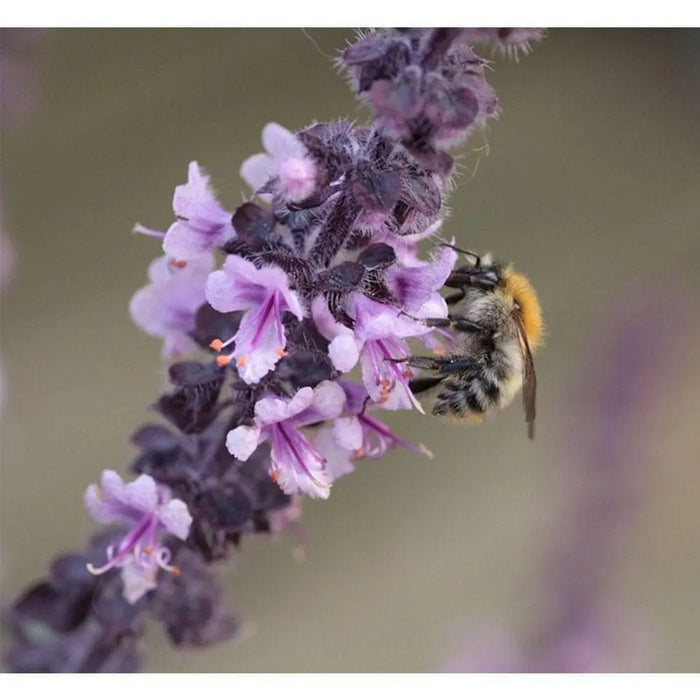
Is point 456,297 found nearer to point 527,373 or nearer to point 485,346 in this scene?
point 485,346

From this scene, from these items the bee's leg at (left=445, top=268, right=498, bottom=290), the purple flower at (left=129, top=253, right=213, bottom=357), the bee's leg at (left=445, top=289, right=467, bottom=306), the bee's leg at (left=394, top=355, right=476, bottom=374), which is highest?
the bee's leg at (left=445, top=268, right=498, bottom=290)

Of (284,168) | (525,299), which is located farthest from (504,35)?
(525,299)

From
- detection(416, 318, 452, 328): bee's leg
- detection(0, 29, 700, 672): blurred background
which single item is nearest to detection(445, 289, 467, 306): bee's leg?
detection(416, 318, 452, 328): bee's leg

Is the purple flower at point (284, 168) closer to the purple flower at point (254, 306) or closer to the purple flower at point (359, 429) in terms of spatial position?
the purple flower at point (254, 306)

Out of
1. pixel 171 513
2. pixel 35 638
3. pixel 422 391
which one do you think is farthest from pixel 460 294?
pixel 35 638

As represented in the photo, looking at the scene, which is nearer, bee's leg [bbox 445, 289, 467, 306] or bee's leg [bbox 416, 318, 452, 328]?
Answer: bee's leg [bbox 416, 318, 452, 328]

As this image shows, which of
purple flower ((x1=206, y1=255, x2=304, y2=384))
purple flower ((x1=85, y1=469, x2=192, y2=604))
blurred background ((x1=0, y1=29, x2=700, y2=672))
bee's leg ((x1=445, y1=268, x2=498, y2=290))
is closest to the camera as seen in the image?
purple flower ((x1=206, y1=255, x2=304, y2=384))

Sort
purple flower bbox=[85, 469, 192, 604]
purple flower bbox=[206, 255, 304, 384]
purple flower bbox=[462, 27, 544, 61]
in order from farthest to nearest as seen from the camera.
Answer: purple flower bbox=[85, 469, 192, 604]
purple flower bbox=[206, 255, 304, 384]
purple flower bbox=[462, 27, 544, 61]

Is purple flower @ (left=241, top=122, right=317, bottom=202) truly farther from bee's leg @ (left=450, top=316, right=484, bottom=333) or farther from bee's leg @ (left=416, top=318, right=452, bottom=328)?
bee's leg @ (left=450, top=316, right=484, bottom=333)
